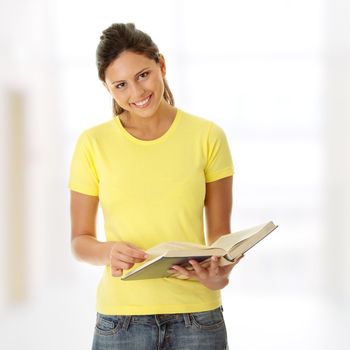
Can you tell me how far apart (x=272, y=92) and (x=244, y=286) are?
120 centimetres

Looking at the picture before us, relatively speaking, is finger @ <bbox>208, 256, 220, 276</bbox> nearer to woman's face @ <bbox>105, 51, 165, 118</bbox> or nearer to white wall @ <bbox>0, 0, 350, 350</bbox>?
woman's face @ <bbox>105, 51, 165, 118</bbox>

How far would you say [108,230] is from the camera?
5.58 feet

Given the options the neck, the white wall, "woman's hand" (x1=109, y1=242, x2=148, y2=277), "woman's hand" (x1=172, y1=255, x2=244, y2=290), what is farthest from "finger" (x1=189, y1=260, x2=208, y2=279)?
the white wall

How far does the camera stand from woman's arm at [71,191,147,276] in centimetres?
153

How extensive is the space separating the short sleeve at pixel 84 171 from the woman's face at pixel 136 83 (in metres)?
0.13

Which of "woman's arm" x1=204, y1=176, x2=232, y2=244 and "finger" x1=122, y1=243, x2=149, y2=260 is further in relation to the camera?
"woman's arm" x1=204, y1=176, x2=232, y2=244

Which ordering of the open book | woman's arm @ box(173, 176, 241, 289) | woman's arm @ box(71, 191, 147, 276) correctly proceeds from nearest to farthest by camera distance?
the open book → woman's arm @ box(71, 191, 147, 276) → woman's arm @ box(173, 176, 241, 289)

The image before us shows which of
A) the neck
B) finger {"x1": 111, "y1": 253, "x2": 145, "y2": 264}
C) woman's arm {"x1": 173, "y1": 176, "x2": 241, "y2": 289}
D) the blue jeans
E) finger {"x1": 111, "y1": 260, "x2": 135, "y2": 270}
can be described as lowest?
the blue jeans

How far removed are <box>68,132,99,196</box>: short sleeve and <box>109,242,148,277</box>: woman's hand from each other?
200 mm

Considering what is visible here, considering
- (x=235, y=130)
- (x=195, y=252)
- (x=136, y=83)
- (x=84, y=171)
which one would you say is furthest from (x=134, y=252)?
(x=235, y=130)

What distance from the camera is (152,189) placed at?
5.48ft

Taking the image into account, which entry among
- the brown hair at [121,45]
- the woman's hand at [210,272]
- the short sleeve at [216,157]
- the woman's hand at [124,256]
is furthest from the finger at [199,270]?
the brown hair at [121,45]

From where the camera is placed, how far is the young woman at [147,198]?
1618 mm

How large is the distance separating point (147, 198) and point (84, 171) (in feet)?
0.55
